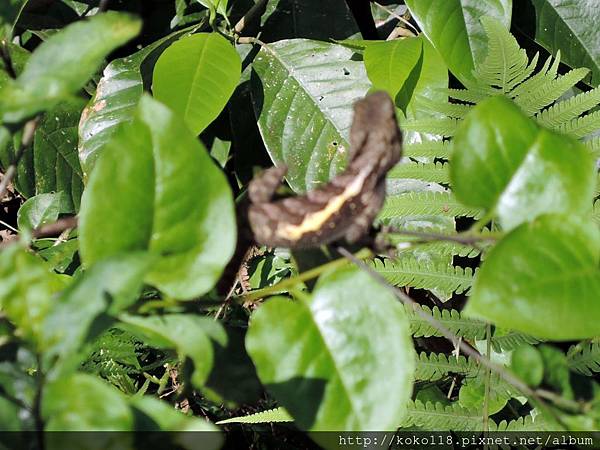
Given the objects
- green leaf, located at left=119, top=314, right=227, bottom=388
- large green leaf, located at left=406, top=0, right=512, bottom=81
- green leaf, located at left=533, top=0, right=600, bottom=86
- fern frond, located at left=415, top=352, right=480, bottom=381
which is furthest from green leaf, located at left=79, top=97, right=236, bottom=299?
green leaf, located at left=533, top=0, right=600, bottom=86

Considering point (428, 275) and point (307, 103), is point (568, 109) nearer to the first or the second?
point (428, 275)

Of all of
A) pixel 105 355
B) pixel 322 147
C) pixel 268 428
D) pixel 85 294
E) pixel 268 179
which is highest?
pixel 85 294

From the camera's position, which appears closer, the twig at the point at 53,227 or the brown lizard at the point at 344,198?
the twig at the point at 53,227

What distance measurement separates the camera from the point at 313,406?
2.73 feet

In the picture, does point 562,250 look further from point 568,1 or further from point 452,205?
point 568,1

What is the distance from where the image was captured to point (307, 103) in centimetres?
244

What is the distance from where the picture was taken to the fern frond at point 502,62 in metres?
2.02

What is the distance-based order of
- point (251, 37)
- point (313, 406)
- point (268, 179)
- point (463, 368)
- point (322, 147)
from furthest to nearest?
point (251, 37)
point (322, 147)
point (463, 368)
point (268, 179)
point (313, 406)

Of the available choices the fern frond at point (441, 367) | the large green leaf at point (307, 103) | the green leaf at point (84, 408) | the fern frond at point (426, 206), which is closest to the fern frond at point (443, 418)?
the fern frond at point (441, 367)

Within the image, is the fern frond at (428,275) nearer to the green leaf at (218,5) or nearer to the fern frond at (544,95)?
the fern frond at (544,95)

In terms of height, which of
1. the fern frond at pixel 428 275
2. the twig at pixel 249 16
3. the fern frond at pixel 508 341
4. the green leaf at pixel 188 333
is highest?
the green leaf at pixel 188 333

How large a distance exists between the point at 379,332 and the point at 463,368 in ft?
3.61

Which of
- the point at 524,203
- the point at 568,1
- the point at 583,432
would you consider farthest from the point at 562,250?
the point at 568,1

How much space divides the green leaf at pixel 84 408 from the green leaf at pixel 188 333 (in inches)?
5.2
